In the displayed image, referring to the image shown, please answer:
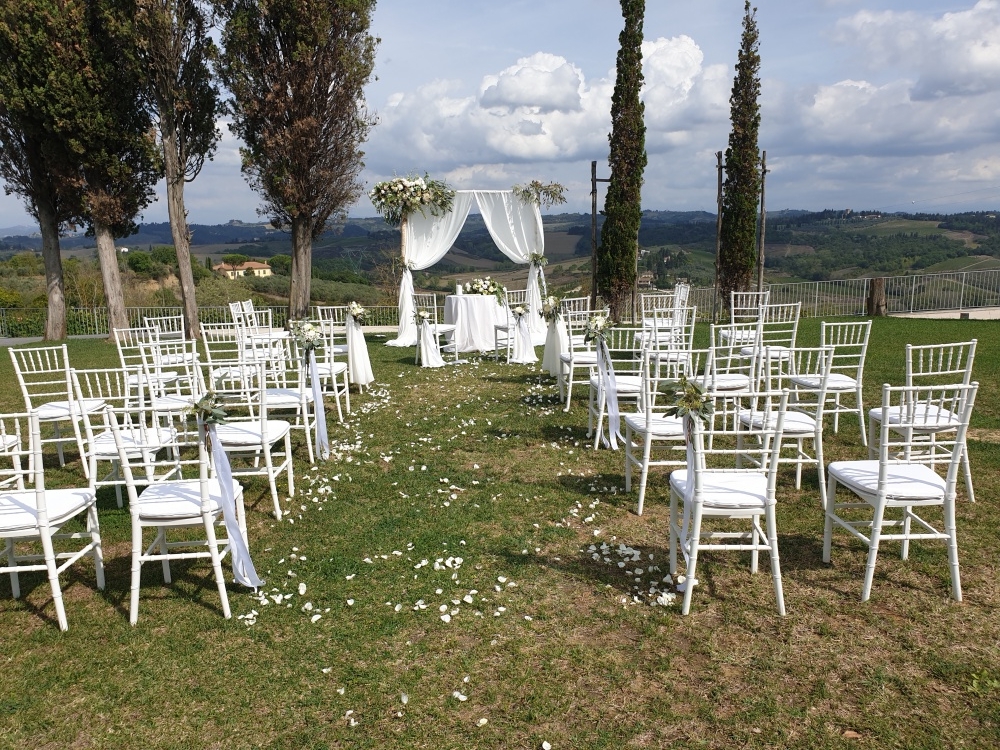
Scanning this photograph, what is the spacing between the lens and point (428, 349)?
10945 mm

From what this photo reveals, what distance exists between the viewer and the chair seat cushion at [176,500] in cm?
339

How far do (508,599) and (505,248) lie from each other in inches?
460

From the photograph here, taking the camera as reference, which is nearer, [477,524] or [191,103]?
[477,524]

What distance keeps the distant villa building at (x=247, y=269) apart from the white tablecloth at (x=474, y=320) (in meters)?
28.2

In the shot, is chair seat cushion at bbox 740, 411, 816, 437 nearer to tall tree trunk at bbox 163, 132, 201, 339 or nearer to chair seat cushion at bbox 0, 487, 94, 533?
chair seat cushion at bbox 0, 487, 94, 533

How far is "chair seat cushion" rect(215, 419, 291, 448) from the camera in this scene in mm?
4734

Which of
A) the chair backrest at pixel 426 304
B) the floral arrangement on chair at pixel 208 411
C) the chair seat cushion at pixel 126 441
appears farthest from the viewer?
the chair backrest at pixel 426 304

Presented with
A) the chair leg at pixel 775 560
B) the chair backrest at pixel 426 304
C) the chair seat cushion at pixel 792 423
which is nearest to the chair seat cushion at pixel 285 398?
the chair seat cushion at pixel 792 423

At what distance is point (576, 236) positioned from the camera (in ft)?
117

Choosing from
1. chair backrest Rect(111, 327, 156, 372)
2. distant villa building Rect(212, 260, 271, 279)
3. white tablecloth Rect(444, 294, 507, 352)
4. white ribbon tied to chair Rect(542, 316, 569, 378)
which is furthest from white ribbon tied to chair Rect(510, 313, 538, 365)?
distant villa building Rect(212, 260, 271, 279)

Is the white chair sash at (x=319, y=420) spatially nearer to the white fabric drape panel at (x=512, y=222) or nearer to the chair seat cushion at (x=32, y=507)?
the chair seat cushion at (x=32, y=507)

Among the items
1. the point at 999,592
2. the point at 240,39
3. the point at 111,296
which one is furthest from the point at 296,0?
the point at 999,592

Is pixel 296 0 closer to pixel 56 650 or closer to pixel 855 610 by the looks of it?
pixel 56 650

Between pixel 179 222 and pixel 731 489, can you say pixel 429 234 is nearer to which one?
pixel 179 222
